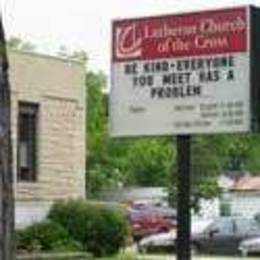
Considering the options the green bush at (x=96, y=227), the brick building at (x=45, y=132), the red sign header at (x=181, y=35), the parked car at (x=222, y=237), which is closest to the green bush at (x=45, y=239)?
the green bush at (x=96, y=227)

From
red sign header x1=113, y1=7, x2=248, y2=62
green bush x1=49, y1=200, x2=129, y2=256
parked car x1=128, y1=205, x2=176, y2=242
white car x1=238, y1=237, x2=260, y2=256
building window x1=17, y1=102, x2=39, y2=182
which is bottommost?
white car x1=238, y1=237, x2=260, y2=256

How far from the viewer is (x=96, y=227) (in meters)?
30.8

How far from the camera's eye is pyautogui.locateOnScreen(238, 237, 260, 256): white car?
38406 millimetres

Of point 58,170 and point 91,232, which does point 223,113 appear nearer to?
point 91,232

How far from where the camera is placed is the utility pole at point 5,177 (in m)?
12.1

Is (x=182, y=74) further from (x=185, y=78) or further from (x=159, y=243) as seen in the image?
(x=159, y=243)

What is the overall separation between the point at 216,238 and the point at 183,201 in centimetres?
2527

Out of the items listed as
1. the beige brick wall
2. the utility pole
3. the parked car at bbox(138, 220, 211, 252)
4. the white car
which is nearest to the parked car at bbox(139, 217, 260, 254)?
the parked car at bbox(138, 220, 211, 252)

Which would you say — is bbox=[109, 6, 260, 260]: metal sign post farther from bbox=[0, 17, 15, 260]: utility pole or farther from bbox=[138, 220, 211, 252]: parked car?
bbox=[138, 220, 211, 252]: parked car

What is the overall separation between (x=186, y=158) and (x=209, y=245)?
24.9 m

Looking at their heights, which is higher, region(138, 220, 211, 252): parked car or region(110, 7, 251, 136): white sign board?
region(110, 7, 251, 136): white sign board

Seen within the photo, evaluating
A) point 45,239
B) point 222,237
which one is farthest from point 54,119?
point 222,237

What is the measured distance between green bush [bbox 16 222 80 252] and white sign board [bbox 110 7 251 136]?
14.3 meters

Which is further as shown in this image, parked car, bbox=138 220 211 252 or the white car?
parked car, bbox=138 220 211 252
